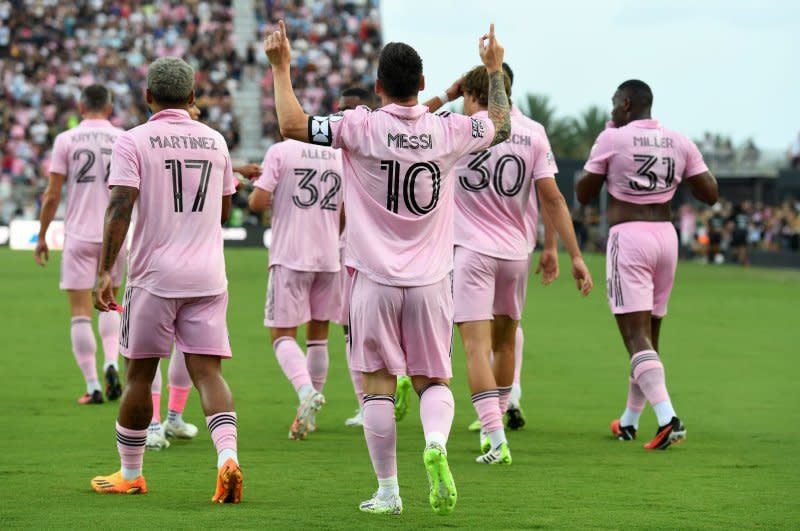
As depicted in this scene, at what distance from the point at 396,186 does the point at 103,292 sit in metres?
1.60

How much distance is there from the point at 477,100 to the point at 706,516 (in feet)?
10.5

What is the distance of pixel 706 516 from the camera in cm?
686

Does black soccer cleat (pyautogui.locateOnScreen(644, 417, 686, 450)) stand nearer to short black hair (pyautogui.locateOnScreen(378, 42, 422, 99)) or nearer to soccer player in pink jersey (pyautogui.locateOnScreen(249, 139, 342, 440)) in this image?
soccer player in pink jersey (pyautogui.locateOnScreen(249, 139, 342, 440))

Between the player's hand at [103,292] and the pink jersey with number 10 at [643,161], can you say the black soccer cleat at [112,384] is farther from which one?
the player's hand at [103,292]

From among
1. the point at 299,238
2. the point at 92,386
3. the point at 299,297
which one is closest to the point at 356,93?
the point at 299,238

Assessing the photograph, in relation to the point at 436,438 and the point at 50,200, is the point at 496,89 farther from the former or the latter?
the point at 50,200

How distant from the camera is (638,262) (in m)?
9.69

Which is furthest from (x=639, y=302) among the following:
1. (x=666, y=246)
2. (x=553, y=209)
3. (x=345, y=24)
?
(x=345, y=24)

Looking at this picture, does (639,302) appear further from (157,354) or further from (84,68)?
(84,68)

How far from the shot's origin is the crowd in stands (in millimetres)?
45875

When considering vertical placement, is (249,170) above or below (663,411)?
above

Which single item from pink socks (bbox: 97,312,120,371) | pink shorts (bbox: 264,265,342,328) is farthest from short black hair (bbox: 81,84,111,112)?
pink shorts (bbox: 264,265,342,328)

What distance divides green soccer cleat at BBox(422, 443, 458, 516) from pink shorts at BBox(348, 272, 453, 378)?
20.2 inches

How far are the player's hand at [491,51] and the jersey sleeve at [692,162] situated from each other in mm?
2988
